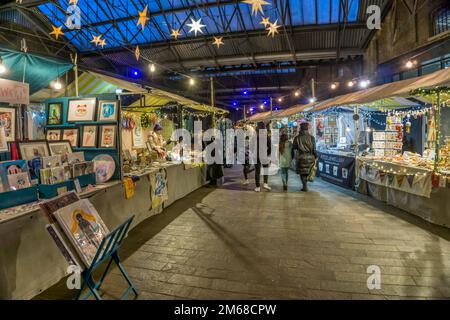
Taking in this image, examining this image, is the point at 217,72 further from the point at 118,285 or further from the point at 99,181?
the point at 118,285

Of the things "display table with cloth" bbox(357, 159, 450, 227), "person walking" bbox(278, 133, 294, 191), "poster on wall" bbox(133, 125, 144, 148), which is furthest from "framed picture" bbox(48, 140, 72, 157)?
"display table with cloth" bbox(357, 159, 450, 227)

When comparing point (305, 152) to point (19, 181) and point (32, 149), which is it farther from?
point (19, 181)

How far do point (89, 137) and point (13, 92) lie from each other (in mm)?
1272

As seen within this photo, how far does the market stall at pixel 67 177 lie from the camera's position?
2.74 meters

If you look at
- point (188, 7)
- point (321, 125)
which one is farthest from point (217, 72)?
point (321, 125)

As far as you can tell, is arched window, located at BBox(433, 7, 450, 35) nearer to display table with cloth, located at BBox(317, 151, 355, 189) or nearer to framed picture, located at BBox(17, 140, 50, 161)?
display table with cloth, located at BBox(317, 151, 355, 189)

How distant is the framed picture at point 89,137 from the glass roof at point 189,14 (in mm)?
7482

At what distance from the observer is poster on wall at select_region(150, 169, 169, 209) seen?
561 centimetres

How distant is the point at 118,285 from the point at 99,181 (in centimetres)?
192

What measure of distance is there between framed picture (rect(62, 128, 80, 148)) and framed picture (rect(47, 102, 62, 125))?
0.76 feet

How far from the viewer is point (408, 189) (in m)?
5.56

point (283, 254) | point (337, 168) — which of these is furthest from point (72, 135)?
point (337, 168)

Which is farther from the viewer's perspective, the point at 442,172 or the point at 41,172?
the point at 442,172
